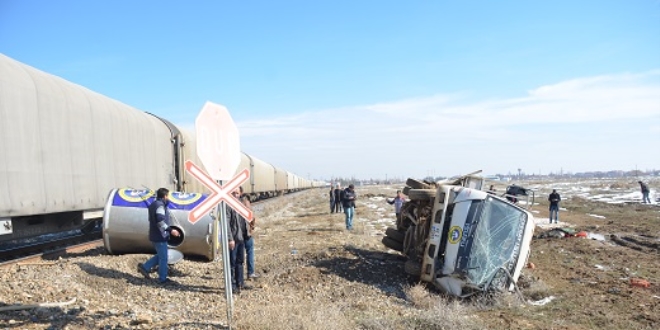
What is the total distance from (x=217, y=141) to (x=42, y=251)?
7.84m

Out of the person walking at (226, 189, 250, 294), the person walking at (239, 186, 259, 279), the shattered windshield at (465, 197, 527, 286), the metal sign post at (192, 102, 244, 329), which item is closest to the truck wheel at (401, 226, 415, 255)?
the shattered windshield at (465, 197, 527, 286)

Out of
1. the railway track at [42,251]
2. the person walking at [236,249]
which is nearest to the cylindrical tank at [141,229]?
the person walking at [236,249]

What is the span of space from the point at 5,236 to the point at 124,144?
4131mm

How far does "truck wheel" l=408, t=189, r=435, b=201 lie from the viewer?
8.94 metres

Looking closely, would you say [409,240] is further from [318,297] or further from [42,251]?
[42,251]

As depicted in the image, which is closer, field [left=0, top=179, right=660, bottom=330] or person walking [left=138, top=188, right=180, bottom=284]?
field [left=0, top=179, right=660, bottom=330]

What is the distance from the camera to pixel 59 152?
9.47 metres

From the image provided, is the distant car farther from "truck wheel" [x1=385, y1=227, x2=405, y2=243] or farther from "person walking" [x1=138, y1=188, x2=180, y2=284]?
"person walking" [x1=138, y1=188, x2=180, y2=284]

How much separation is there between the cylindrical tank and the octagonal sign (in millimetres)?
3866

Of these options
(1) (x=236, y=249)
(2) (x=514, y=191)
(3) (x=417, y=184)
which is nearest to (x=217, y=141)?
(1) (x=236, y=249)

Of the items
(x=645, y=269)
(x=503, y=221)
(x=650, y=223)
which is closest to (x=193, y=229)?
(x=503, y=221)

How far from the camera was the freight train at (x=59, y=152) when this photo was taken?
8234 millimetres

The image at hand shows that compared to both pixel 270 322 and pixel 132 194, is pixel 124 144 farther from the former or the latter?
pixel 270 322

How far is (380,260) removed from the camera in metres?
10.4
